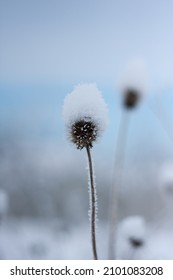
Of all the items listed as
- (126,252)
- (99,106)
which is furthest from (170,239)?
(99,106)

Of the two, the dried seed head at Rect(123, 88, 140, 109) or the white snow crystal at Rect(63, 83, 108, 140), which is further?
the dried seed head at Rect(123, 88, 140, 109)

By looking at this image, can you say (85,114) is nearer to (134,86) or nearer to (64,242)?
(134,86)

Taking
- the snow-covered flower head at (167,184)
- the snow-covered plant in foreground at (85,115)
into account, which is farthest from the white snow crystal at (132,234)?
the snow-covered plant in foreground at (85,115)

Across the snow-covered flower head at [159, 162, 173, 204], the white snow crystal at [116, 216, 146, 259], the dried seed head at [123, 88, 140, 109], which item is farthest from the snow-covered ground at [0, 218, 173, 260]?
the dried seed head at [123, 88, 140, 109]

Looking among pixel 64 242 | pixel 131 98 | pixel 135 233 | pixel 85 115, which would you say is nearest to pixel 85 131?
pixel 85 115

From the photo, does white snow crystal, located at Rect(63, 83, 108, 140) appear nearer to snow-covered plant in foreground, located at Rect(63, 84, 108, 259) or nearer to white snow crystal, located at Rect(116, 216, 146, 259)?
snow-covered plant in foreground, located at Rect(63, 84, 108, 259)

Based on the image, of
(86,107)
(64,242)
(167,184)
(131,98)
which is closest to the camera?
(86,107)
